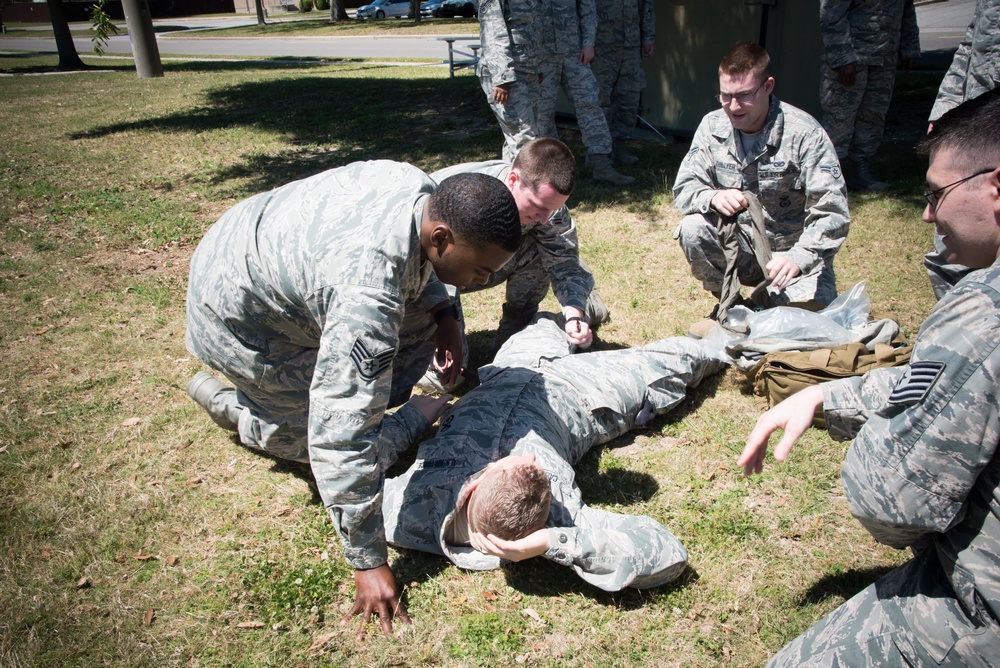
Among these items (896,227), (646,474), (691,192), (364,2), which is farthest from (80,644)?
(364,2)

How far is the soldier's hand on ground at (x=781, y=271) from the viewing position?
13.4ft

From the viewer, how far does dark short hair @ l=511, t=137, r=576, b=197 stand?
12.1ft

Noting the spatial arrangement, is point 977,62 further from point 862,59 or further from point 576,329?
point 576,329

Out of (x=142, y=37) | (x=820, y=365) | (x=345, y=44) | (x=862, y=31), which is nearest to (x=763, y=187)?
(x=820, y=365)

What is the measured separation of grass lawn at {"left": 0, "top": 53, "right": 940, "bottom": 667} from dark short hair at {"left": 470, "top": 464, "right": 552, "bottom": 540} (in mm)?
429

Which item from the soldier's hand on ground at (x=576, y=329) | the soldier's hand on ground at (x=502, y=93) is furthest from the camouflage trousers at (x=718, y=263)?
the soldier's hand on ground at (x=502, y=93)

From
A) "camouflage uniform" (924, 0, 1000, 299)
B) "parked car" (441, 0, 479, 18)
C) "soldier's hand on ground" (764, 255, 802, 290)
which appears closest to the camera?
"soldier's hand on ground" (764, 255, 802, 290)

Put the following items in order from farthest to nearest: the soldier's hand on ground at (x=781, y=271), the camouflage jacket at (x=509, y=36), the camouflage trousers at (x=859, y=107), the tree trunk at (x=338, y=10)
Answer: the tree trunk at (x=338, y=10) < the camouflage jacket at (x=509, y=36) < the camouflage trousers at (x=859, y=107) < the soldier's hand on ground at (x=781, y=271)

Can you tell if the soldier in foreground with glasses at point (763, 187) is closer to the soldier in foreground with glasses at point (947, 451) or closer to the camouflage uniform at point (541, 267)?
the camouflage uniform at point (541, 267)

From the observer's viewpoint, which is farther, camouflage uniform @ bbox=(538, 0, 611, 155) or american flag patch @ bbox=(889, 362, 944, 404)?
camouflage uniform @ bbox=(538, 0, 611, 155)

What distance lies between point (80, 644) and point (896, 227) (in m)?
6.46

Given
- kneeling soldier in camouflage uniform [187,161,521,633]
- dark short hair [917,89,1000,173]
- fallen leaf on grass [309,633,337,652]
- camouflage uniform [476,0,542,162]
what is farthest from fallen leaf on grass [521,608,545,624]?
camouflage uniform [476,0,542,162]

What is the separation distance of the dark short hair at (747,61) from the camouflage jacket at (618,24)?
401 cm

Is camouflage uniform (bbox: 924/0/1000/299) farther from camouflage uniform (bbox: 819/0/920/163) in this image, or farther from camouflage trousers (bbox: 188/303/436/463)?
camouflage trousers (bbox: 188/303/436/463)
